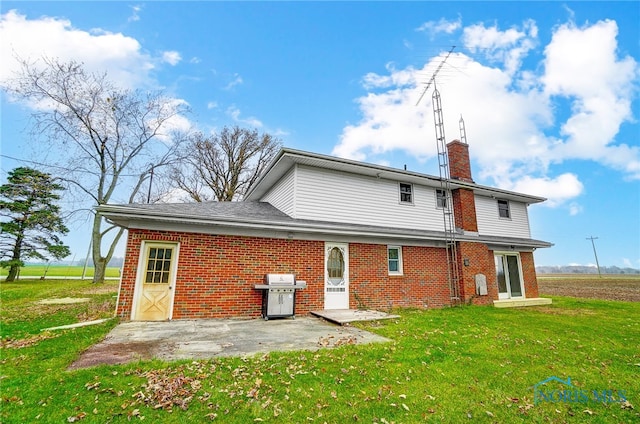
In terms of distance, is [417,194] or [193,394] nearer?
[193,394]

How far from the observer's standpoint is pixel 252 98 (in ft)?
58.9

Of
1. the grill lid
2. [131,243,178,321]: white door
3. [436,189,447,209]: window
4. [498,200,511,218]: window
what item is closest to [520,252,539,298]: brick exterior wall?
[498,200,511,218]: window

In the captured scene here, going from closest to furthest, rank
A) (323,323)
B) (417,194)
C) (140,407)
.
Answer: (140,407)
(323,323)
(417,194)

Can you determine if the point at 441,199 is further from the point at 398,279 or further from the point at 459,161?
the point at 398,279

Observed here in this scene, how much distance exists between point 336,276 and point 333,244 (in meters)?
1.17

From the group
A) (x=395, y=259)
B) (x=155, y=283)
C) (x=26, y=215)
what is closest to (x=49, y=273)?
(x=26, y=215)

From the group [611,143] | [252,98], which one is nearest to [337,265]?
[252,98]

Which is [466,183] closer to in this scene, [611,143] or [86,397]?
[86,397]

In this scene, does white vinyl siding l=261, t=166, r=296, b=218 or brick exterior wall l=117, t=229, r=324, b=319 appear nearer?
brick exterior wall l=117, t=229, r=324, b=319

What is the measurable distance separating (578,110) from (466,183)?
11617mm

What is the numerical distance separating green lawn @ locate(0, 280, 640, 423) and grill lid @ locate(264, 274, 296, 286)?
366 cm

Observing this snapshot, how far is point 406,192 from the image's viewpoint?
Answer: 12781mm

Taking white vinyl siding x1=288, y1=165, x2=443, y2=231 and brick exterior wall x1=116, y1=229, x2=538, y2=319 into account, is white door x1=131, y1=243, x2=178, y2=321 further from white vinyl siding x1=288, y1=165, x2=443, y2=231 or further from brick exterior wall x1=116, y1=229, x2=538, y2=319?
white vinyl siding x1=288, y1=165, x2=443, y2=231

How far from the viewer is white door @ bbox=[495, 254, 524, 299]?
14172mm
